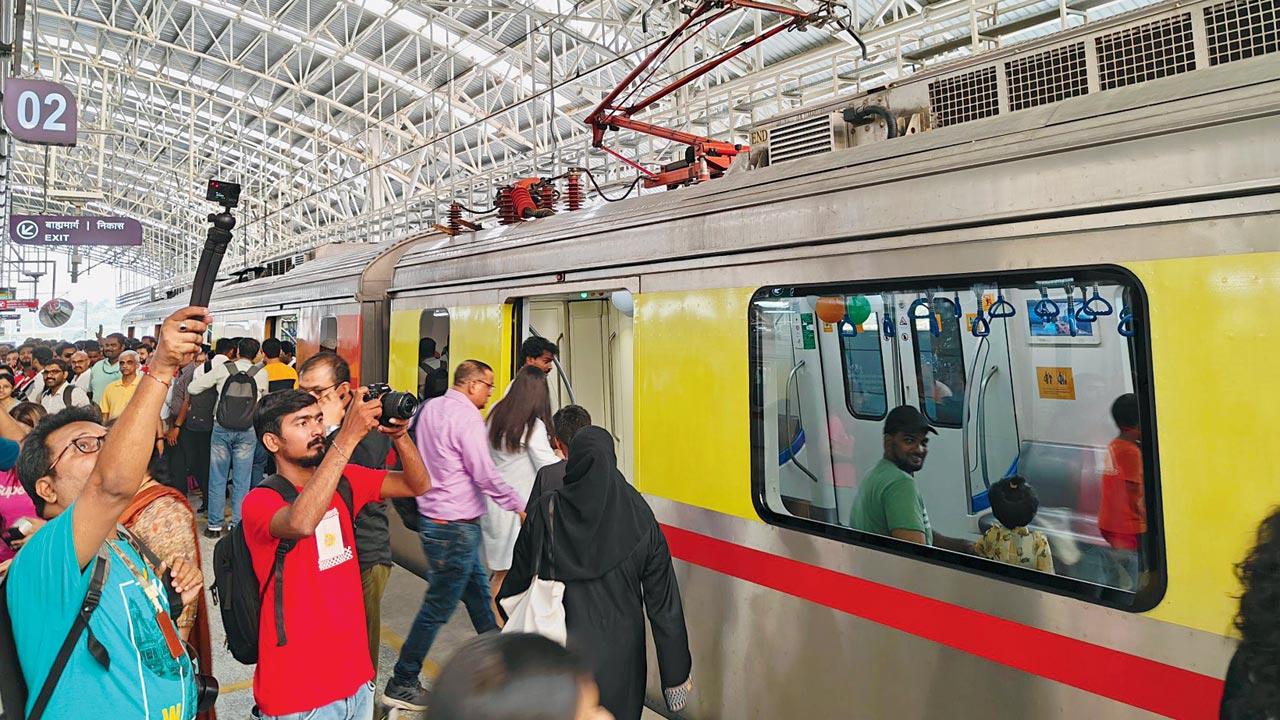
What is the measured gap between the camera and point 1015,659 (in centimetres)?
229

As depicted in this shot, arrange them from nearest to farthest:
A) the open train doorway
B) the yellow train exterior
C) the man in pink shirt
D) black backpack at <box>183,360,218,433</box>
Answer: the yellow train exterior, the man in pink shirt, the open train doorway, black backpack at <box>183,360,218,433</box>

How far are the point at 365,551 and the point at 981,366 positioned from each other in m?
2.76

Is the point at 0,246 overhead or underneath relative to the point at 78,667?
overhead

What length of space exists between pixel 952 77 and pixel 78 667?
3.44 m

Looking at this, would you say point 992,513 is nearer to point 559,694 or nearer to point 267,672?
point 559,694

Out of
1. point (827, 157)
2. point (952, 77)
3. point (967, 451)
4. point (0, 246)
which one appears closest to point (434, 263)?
point (827, 157)

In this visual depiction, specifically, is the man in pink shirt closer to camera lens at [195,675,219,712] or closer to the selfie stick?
camera lens at [195,675,219,712]

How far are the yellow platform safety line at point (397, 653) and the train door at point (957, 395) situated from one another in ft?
8.30

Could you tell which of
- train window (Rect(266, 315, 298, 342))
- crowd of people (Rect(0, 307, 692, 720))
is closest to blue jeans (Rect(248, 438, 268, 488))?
train window (Rect(266, 315, 298, 342))

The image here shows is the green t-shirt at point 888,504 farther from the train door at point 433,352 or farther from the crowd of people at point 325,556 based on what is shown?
the train door at point 433,352

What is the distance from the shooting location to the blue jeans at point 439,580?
3.88 metres

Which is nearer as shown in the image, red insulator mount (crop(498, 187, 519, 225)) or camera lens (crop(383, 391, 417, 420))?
camera lens (crop(383, 391, 417, 420))

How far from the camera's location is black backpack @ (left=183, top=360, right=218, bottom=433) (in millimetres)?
7305

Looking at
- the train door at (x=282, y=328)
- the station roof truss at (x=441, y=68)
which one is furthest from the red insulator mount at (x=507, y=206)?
the station roof truss at (x=441, y=68)
